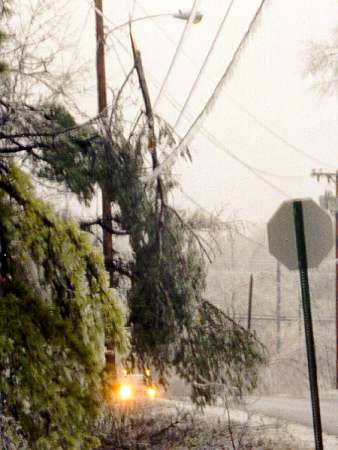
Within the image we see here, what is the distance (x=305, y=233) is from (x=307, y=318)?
67 centimetres

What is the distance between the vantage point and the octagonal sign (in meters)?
5.66

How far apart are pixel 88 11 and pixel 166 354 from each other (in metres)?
6.57

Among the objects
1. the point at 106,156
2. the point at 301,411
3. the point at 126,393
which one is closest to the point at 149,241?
the point at 106,156

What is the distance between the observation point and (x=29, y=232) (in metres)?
4.62

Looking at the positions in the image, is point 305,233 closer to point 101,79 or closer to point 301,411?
point 101,79

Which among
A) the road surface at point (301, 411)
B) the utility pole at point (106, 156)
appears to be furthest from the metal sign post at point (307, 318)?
the road surface at point (301, 411)

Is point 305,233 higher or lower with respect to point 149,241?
lower

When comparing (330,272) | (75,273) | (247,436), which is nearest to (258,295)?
(330,272)

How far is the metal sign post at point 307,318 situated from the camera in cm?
548

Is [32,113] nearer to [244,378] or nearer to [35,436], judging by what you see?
[244,378]

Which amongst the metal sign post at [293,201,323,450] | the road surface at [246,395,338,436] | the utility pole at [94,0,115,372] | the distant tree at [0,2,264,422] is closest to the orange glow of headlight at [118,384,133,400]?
the distant tree at [0,2,264,422]

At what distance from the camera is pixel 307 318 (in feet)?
18.2

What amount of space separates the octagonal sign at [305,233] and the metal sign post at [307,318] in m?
0.05

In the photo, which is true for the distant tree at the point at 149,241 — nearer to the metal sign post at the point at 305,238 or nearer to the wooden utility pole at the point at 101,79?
the wooden utility pole at the point at 101,79
